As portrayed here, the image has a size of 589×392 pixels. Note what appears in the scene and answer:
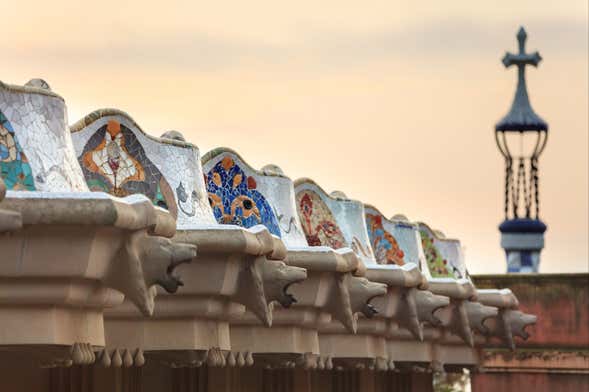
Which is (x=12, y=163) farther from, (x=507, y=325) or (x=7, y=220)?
(x=507, y=325)

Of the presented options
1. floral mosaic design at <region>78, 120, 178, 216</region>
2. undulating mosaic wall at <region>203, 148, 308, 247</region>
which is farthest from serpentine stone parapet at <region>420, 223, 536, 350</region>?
floral mosaic design at <region>78, 120, 178, 216</region>

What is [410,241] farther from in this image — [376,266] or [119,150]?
[119,150]

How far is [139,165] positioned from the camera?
Answer: 2531cm

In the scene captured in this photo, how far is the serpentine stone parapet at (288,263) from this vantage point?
29.3m

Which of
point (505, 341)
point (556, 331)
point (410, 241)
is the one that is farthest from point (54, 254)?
point (556, 331)

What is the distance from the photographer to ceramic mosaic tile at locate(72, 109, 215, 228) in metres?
24.4

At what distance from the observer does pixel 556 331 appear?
58.3m

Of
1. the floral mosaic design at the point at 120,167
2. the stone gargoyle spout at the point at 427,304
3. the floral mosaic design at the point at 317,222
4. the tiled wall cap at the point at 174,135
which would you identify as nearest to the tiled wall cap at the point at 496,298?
the stone gargoyle spout at the point at 427,304

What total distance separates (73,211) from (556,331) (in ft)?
129

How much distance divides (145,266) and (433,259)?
24.1m

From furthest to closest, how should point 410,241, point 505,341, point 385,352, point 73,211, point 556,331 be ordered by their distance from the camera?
point 556,331
point 505,341
point 410,241
point 385,352
point 73,211

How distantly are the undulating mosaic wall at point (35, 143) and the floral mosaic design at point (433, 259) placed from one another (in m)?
22.9

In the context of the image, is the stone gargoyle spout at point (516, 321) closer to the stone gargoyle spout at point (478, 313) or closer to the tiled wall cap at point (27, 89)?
the stone gargoyle spout at point (478, 313)

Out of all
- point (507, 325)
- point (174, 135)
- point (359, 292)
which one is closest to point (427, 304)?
point (359, 292)
